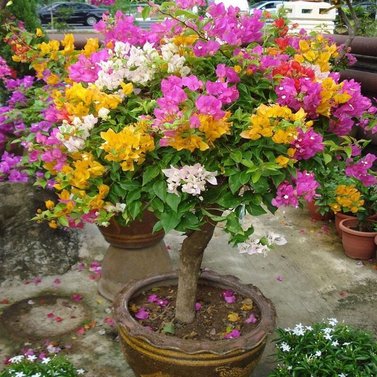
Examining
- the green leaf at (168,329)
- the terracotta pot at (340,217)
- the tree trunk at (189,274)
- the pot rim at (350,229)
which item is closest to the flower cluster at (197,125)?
the tree trunk at (189,274)

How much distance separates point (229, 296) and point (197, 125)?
126 centimetres

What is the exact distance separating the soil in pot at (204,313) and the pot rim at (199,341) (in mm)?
46

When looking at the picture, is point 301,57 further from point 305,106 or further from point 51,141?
point 51,141

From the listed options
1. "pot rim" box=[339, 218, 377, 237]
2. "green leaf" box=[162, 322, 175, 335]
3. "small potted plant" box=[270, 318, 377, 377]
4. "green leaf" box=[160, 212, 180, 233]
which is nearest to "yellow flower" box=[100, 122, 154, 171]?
"green leaf" box=[160, 212, 180, 233]

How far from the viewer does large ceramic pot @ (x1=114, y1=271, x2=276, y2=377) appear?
211cm

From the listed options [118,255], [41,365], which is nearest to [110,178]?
[41,365]

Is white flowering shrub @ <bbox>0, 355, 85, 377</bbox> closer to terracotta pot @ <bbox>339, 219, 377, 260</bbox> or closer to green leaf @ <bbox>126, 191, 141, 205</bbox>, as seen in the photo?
green leaf @ <bbox>126, 191, 141, 205</bbox>

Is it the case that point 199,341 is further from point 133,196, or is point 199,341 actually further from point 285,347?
point 133,196

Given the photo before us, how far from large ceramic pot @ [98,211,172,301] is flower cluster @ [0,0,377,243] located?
1.23 meters

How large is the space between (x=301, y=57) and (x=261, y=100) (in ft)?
0.72

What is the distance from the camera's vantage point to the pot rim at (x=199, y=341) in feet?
6.91

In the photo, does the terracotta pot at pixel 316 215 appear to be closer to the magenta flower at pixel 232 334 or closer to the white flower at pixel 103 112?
the magenta flower at pixel 232 334

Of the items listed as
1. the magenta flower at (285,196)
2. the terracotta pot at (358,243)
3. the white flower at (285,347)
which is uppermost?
the magenta flower at (285,196)

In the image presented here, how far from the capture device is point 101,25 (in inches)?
87.5
